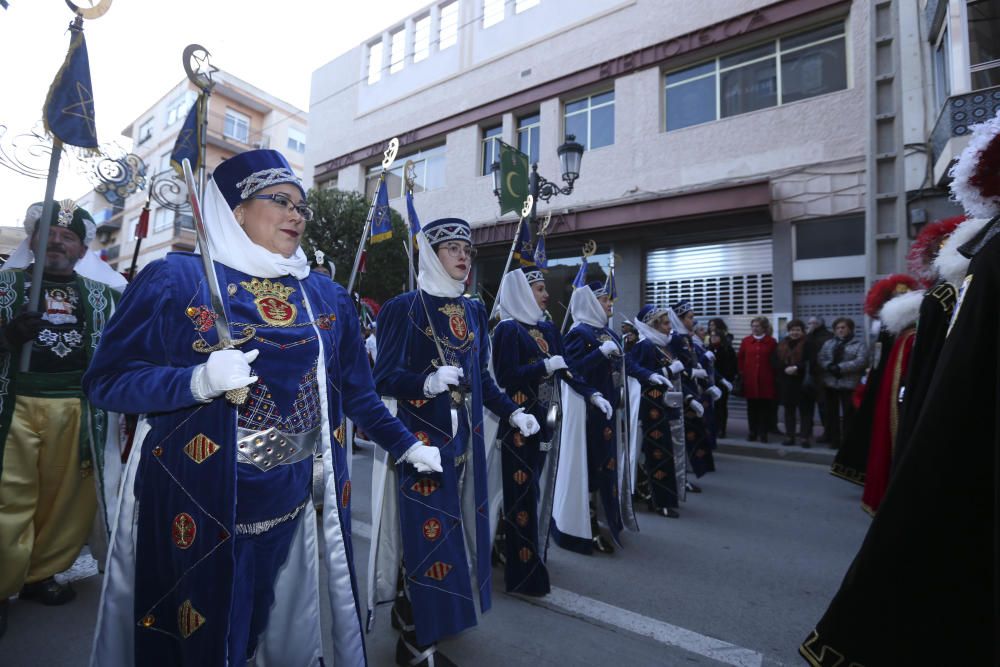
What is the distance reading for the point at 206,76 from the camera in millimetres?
2051

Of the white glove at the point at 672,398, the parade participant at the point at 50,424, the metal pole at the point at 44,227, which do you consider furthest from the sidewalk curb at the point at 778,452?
the metal pole at the point at 44,227

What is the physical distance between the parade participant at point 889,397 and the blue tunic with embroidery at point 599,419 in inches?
76.0

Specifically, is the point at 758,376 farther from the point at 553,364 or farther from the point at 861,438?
the point at 553,364

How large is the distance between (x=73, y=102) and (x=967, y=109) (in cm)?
1059

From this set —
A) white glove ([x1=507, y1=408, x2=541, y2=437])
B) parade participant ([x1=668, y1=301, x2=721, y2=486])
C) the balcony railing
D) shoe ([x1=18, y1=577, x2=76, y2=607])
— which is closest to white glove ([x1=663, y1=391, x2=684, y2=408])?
parade participant ([x1=668, y1=301, x2=721, y2=486])

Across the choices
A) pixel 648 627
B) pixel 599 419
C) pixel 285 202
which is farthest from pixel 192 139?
pixel 599 419

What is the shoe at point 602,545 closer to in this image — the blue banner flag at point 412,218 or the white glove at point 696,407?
the white glove at point 696,407

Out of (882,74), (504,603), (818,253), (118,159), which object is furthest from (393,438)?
(882,74)

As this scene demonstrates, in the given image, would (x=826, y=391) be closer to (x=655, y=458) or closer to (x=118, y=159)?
(x=655, y=458)

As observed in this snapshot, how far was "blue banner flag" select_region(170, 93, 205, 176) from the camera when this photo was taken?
6.62 feet

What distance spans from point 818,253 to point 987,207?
9.98 metres

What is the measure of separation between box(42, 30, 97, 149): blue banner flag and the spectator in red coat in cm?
880

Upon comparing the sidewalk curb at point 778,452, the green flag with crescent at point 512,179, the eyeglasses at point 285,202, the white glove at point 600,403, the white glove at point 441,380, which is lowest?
the sidewalk curb at point 778,452

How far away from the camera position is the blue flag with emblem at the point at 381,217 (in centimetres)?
342
